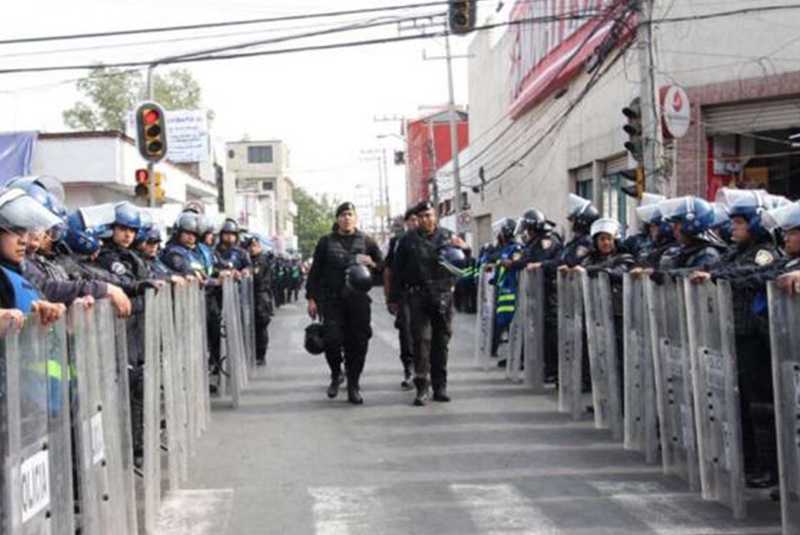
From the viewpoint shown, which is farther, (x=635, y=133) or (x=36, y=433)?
(x=635, y=133)

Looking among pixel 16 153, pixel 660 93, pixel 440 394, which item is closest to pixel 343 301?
pixel 440 394

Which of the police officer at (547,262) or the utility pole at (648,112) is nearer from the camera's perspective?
A: the police officer at (547,262)

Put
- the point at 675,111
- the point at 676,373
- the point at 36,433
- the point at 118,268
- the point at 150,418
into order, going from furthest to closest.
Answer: the point at 675,111 < the point at 118,268 < the point at 676,373 < the point at 150,418 < the point at 36,433

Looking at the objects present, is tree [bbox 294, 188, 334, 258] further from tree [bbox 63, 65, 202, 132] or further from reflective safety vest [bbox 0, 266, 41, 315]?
reflective safety vest [bbox 0, 266, 41, 315]

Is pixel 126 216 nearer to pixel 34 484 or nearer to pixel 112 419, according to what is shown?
pixel 112 419

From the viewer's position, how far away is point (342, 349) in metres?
11.0

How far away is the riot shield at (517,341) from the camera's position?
38.3ft

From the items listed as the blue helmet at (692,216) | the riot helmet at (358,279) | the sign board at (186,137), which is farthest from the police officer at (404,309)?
the sign board at (186,137)

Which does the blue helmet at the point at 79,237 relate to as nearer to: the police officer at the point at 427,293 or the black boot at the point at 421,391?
the police officer at the point at 427,293

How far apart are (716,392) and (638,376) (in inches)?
61.3

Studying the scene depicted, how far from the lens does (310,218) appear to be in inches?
5605

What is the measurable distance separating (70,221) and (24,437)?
3.84 meters

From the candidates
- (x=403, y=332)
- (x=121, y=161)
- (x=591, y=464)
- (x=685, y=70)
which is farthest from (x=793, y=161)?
(x=121, y=161)

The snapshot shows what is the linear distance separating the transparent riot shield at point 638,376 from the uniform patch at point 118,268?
3607mm
